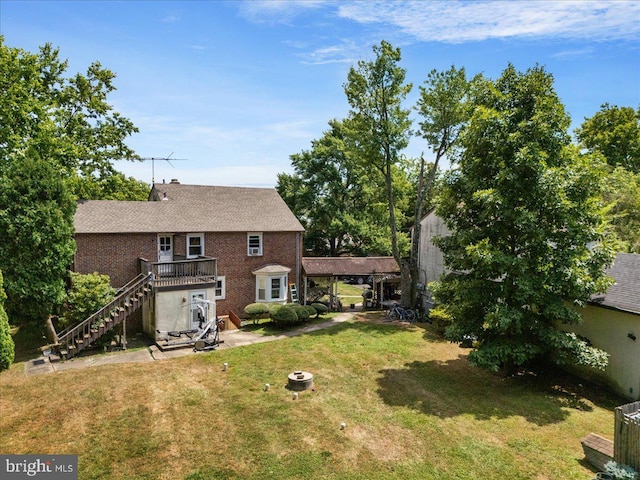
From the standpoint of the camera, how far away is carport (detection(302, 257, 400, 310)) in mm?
26375

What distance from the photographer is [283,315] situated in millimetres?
22109

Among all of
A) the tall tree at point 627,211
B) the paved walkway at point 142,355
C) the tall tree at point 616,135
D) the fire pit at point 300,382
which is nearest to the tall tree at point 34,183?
the paved walkway at point 142,355

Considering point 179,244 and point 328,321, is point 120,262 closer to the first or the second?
point 179,244

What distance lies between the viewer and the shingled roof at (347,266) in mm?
26359

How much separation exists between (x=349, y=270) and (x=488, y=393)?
545 inches

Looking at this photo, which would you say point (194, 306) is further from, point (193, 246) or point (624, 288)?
point (624, 288)

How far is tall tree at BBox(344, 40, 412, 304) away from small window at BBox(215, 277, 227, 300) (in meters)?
11.7

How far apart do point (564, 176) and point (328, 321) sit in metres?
15.5

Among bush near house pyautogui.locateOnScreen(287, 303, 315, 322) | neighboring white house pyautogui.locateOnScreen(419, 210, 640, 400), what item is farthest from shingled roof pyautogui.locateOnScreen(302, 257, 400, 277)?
neighboring white house pyautogui.locateOnScreen(419, 210, 640, 400)

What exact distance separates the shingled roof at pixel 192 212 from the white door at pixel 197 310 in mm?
4292

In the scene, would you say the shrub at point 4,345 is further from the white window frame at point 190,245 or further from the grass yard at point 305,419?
the white window frame at point 190,245

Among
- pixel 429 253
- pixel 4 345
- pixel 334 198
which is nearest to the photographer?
pixel 4 345

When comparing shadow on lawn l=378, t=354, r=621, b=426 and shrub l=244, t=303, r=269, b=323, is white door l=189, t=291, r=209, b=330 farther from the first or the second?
shadow on lawn l=378, t=354, r=621, b=426

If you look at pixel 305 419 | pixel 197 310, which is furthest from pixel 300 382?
pixel 197 310
